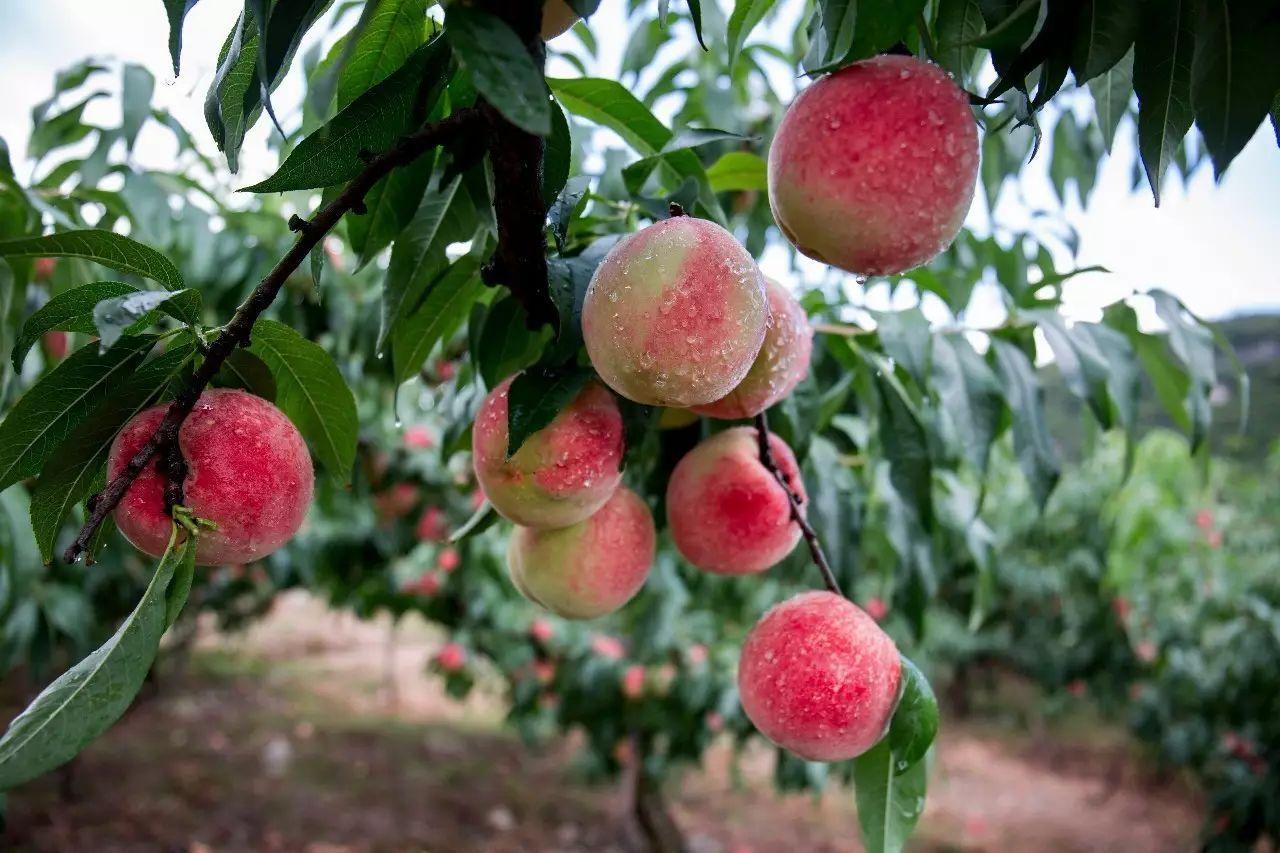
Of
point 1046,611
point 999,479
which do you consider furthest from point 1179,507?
point 1046,611

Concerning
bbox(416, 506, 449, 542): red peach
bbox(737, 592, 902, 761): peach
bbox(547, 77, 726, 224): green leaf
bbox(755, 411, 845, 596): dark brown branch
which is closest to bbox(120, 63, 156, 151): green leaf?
bbox(547, 77, 726, 224): green leaf

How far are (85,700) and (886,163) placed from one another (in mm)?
509

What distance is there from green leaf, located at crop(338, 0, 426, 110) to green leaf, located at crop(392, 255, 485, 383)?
0.19 metres

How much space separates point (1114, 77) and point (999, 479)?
419cm

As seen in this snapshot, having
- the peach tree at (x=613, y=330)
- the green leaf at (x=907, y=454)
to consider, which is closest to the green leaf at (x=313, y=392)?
the peach tree at (x=613, y=330)

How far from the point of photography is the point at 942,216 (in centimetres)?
52

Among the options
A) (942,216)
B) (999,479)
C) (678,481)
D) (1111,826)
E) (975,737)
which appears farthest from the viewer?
(975,737)

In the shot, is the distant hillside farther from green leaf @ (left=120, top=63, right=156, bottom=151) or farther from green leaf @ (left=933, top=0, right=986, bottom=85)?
green leaf @ (left=933, top=0, right=986, bottom=85)

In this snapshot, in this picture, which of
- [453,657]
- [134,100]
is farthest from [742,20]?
[453,657]

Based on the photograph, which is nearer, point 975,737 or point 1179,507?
point 1179,507

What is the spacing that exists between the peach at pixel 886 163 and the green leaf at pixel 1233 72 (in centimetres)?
12

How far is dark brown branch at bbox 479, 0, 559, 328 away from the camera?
0.48m

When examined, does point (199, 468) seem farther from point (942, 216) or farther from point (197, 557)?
point (942, 216)

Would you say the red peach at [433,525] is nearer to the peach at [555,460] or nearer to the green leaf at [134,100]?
the green leaf at [134,100]
